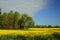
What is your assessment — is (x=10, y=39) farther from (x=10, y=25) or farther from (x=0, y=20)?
(x=0, y=20)

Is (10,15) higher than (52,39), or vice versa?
(10,15)

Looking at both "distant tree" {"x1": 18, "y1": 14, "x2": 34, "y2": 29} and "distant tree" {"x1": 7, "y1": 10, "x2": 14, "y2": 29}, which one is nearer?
"distant tree" {"x1": 7, "y1": 10, "x2": 14, "y2": 29}

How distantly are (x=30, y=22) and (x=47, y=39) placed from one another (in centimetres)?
1831

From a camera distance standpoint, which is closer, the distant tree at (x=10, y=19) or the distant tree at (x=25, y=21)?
the distant tree at (x=10, y=19)

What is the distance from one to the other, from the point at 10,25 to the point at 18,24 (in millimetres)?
1105

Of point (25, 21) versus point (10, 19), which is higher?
point (10, 19)

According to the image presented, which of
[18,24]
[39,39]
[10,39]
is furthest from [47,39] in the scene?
[18,24]

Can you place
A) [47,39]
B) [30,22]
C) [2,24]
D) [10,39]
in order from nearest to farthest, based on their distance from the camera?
1. [10,39]
2. [47,39]
3. [2,24]
4. [30,22]

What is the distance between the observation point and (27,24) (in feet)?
87.4

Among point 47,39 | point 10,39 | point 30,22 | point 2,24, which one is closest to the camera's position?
point 10,39

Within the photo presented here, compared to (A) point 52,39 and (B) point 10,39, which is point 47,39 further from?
(B) point 10,39

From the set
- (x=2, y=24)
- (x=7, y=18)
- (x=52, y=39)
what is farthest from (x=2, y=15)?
(x=52, y=39)

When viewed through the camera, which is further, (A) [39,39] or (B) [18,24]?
(B) [18,24]

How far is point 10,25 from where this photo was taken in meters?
25.6
